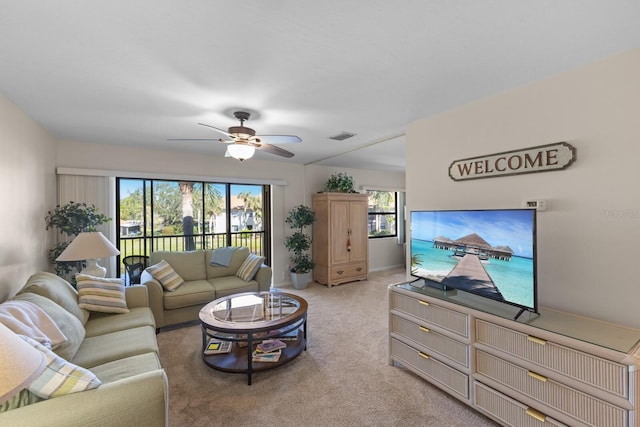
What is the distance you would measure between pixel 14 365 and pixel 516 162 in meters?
3.02

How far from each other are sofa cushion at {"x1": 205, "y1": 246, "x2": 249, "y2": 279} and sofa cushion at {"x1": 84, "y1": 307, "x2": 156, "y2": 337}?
4.34 ft

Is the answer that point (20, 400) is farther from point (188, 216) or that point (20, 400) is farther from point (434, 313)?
point (188, 216)

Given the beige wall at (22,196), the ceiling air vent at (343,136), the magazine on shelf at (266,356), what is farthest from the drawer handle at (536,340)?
the beige wall at (22,196)

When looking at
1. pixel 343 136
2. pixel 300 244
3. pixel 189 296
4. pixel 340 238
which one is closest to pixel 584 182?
pixel 343 136

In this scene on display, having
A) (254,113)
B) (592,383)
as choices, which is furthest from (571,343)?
(254,113)

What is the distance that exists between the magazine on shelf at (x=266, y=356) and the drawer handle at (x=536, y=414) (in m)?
1.84

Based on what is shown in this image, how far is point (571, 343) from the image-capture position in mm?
1513

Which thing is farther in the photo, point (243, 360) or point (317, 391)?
point (243, 360)

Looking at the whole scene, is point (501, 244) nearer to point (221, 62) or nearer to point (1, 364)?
point (221, 62)

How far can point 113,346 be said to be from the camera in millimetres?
2023

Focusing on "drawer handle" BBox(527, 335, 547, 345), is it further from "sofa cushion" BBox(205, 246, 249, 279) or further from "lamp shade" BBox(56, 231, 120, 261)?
"lamp shade" BBox(56, 231, 120, 261)

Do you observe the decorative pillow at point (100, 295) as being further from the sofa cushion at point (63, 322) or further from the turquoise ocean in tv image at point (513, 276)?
the turquoise ocean in tv image at point (513, 276)

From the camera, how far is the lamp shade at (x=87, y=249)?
2.78 m

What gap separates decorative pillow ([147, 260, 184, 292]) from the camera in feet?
11.2
